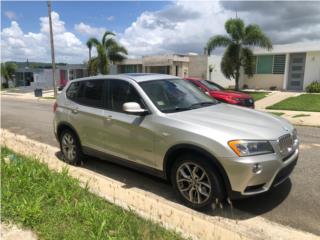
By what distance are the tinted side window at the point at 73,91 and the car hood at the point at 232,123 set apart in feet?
8.12

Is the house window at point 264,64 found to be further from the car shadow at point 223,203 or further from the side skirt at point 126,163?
the side skirt at point 126,163

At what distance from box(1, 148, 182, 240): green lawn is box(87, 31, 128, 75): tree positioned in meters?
27.6

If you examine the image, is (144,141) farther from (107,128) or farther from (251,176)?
(251,176)

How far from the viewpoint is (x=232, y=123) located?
13.0 ft

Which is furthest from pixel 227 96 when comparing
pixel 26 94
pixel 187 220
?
pixel 26 94

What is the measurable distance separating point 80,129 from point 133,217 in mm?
2580

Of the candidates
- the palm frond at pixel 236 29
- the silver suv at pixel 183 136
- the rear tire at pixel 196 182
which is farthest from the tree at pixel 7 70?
the rear tire at pixel 196 182

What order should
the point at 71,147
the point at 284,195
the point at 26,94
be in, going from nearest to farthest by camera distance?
1. the point at 284,195
2. the point at 71,147
3. the point at 26,94

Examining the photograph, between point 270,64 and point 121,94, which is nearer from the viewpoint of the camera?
point 121,94

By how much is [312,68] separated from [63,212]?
24002 millimetres

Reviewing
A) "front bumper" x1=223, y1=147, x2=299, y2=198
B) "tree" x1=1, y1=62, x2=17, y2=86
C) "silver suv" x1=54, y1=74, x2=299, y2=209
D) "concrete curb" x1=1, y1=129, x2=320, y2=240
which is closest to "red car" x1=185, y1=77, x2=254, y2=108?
"silver suv" x1=54, y1=74, x2=299, y2=209

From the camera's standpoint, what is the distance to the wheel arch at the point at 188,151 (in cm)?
364

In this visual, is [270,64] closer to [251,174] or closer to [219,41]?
[219,41]

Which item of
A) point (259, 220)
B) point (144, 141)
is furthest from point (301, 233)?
point (144, 141)
